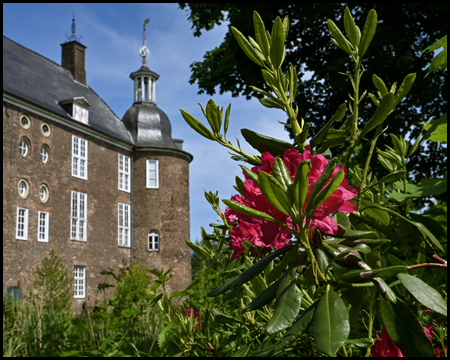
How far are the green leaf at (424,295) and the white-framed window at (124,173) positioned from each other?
69.5 feet

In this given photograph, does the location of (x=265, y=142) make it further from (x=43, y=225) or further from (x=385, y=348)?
(x=43, y=225)

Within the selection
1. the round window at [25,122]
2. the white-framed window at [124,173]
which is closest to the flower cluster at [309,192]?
the round window at [25,122]

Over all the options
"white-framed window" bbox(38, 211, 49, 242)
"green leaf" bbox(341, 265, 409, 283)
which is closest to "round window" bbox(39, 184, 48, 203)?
"white-framed window" bbox(38, 211, 49, 242)

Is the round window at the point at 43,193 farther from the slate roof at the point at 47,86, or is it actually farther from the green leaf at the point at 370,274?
the green leaf at the point at 370,274

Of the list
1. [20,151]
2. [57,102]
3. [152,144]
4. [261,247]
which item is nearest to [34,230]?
[20,151]

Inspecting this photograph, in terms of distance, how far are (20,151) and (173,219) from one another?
7.80 metres

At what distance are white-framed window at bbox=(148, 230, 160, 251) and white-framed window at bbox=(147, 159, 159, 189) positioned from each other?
2.20 meters

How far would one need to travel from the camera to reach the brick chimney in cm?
2358

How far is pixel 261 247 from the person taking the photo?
1214mm

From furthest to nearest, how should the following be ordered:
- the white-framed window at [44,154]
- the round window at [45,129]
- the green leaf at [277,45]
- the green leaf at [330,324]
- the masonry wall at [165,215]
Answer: the masonry wall at [165,215] → the round window at [45,129] → the white-framed window at [44,154] → the green leaf at [277,45] → the green leaf at [330,324]

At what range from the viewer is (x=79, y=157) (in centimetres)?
1930

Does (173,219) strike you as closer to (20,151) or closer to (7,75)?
(20,151)

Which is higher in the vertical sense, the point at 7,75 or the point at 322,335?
the point at 7,75

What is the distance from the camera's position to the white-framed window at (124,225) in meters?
21.0
